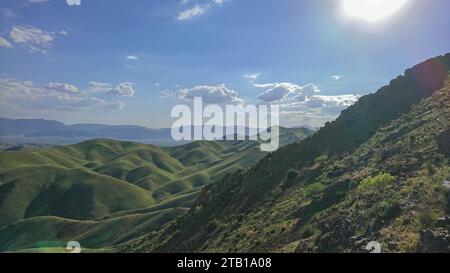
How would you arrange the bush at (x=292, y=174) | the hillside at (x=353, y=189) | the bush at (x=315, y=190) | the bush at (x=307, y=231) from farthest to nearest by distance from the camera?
the bush at (x=292, y=174) < the bush at (x=315, y=190) < the bush at (x=307, y=231) < the hillside at (x=353, y=189)

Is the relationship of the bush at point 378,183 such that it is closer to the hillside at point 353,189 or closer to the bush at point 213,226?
the hillside at point 353,189

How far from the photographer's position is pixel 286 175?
47.9 m

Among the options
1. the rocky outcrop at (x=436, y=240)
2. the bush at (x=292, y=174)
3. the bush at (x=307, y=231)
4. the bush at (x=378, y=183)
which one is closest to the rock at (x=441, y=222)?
the rocky outcrop at (x=436, y=240)

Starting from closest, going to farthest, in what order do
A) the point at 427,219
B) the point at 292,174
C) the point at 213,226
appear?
1. the point at 427,219
2. the point at 213,226
3. the point at 292,174

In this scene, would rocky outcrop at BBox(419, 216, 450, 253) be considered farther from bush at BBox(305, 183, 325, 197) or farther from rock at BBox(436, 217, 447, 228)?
bush at BBox(305, 183, 325, 197)

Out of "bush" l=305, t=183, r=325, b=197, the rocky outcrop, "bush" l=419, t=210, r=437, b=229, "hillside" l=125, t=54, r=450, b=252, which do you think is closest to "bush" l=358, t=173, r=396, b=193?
"hillside" l=125, t=54, r=450, b=252

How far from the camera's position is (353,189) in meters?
29.2

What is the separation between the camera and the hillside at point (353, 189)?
2011 cm

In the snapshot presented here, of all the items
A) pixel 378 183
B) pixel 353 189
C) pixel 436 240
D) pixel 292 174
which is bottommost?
pixel 292 174

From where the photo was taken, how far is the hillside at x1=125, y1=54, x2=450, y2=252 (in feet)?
66.0

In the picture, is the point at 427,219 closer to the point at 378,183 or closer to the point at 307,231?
the point at 307,231

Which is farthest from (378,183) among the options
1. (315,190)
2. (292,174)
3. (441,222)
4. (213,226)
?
(213,226)

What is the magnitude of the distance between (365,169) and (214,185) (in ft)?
106
